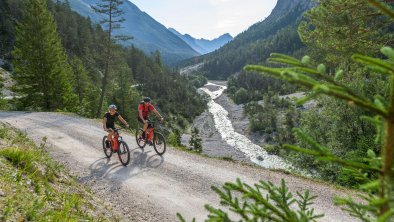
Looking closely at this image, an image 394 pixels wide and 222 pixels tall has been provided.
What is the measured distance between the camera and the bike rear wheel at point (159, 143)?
16531mm

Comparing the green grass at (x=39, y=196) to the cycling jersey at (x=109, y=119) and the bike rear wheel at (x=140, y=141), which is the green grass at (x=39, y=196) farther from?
the bike rear wheel at (x=140, y=141)

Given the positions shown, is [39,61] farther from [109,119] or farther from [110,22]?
[109,119]

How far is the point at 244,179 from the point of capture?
44.3ft

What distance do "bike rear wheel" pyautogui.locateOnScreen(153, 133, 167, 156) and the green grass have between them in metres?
5.38

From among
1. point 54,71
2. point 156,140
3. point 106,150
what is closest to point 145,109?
point 156,140

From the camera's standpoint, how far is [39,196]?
316 inches

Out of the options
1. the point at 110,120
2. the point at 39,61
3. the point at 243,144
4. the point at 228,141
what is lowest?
the point at 243,144

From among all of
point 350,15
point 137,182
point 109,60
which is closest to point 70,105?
point 109,60

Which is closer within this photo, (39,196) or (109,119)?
(39,196)

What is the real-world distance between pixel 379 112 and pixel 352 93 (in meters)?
0.21

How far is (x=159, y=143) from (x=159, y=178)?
135 inches

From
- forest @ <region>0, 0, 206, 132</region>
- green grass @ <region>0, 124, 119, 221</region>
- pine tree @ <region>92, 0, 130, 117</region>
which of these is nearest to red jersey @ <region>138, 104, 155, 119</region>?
green grass @ <region>0, 124, 119, 221</region>

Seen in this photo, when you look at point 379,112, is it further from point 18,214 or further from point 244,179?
point 244,179

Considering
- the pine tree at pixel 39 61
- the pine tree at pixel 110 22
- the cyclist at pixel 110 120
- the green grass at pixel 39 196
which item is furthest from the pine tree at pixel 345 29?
the pine tree at pixel 39 61
